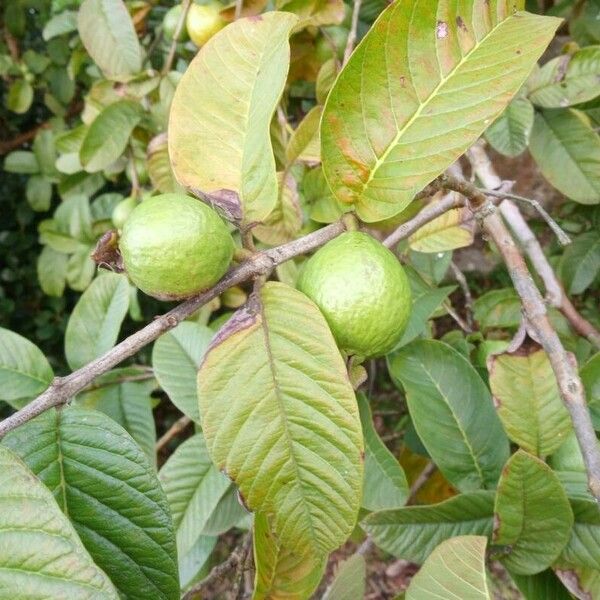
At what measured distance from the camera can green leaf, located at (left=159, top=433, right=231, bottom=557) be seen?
1107 mm

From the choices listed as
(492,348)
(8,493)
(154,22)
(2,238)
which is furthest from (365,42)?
(2,238)

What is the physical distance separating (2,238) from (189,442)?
1858mm

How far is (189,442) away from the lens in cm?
117

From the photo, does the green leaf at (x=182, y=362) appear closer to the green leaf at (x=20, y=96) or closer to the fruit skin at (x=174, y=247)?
the fruit skin at (x=174, y=247)

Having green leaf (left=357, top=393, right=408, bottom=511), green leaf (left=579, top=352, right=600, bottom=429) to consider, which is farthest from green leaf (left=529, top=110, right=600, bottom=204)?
green leaf (left=357, top=393, right=408, bottom=511)

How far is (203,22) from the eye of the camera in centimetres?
134

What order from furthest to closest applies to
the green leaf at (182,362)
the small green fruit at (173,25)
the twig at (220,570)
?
1. the small green fruit at (173,25)
2. the green leaf at (182,362)
3. the twig at (220,570)

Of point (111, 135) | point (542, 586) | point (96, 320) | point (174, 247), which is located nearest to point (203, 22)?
point (111, 135)

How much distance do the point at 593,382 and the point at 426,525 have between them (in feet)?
1.11

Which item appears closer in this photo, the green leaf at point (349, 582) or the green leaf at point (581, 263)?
the green leaf at point (349, 582)

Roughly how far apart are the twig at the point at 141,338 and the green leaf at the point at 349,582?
53 cm

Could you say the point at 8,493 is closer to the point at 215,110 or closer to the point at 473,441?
the point at 215,110

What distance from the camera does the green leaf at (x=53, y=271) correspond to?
2.08 metres

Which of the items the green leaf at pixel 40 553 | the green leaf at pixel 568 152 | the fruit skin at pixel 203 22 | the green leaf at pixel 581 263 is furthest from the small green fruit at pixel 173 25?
the green leaf at pixel 40 553
